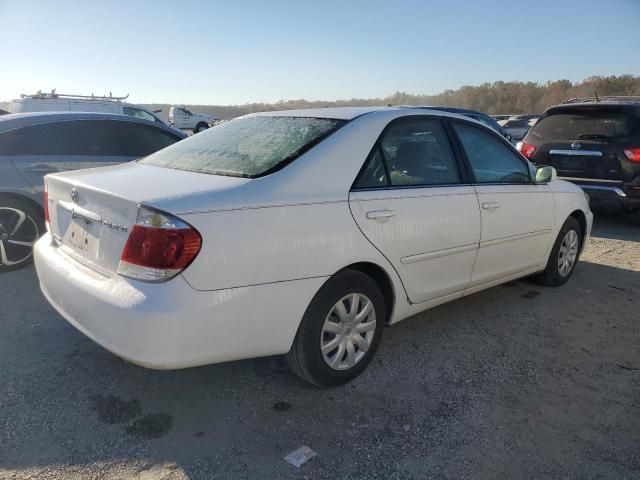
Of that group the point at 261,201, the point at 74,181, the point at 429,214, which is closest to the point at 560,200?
the point at 429,214

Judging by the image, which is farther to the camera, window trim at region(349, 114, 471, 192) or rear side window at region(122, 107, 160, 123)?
rear side window at region(122, 107, 160, 123)

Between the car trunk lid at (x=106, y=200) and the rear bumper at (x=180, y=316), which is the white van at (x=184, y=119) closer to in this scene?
the car trunk lid at (x=106, y=200)

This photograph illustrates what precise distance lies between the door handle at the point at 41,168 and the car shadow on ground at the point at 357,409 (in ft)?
5.70

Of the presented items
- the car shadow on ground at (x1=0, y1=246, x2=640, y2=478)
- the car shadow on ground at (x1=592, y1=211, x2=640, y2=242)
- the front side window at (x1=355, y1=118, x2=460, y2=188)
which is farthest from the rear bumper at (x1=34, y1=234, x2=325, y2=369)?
the car shadow on ground at (x1=592, y1=211, x2=640, y2=242)

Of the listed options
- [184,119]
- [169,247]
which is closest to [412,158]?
[169,247]

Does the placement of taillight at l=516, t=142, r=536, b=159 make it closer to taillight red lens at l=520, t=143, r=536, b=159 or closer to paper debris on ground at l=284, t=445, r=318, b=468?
taillight red lens at l=520, t=143, r=536, b=159

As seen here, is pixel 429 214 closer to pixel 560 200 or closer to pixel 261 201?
pixel 261 201

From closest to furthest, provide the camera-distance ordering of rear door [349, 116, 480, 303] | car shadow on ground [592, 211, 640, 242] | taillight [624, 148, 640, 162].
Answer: rear door [349, 116, 480, 303]
taillight [624, 148, 640, 162]
car shadow on ground [592, 211, 640, 242]

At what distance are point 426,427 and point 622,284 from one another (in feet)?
11.0

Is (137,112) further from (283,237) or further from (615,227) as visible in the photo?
(283,237)

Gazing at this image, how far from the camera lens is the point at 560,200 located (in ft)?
15.5

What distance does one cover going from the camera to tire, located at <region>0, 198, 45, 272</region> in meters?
5.01

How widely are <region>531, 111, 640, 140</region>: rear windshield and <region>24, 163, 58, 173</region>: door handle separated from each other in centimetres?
660

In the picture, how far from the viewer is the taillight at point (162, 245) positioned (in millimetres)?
2363
